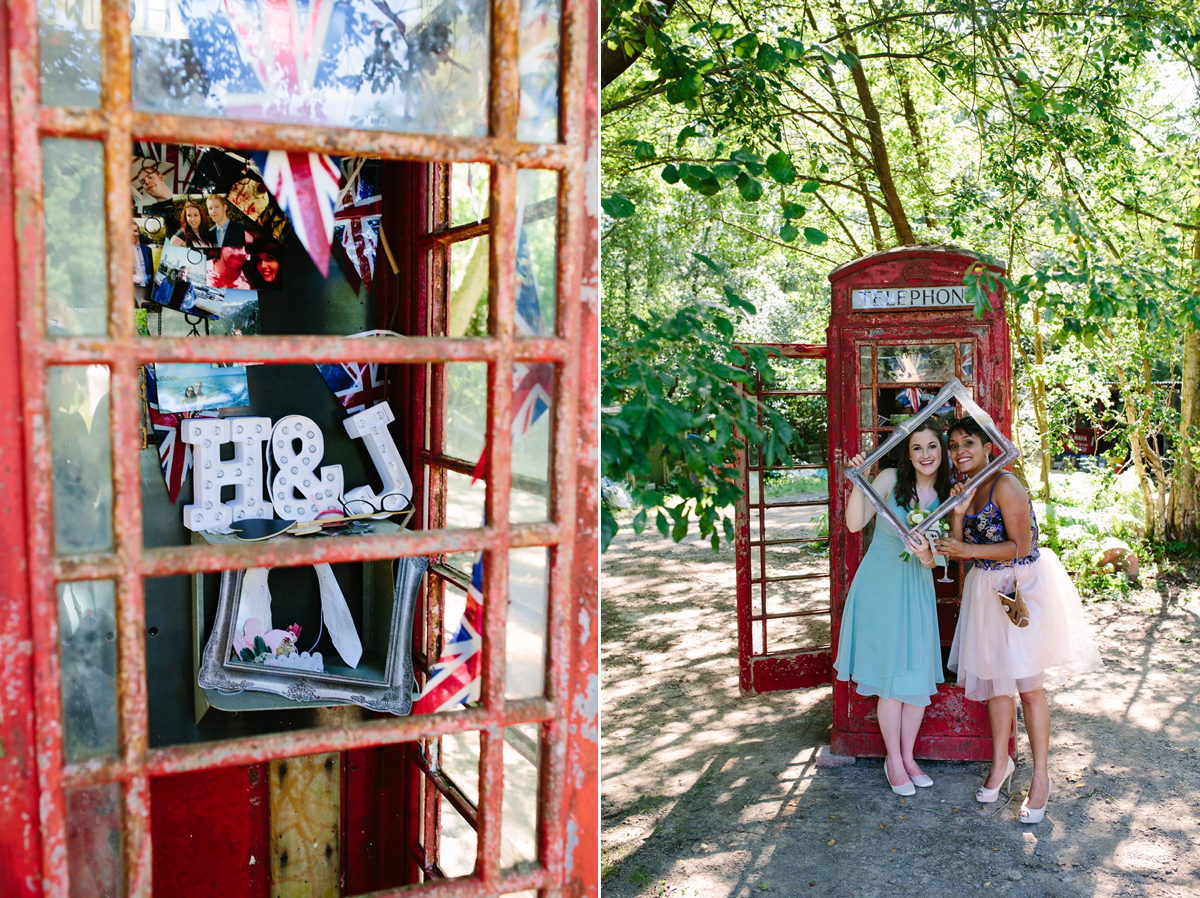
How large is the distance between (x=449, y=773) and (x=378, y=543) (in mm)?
1636

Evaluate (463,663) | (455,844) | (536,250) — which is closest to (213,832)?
(455,844)

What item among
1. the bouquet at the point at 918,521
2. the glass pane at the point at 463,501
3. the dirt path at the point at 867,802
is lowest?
the dirt path at the point at 867,802

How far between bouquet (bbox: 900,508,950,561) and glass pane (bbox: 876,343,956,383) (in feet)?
2.39

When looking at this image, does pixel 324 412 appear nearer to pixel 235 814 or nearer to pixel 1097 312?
pixel 235 814

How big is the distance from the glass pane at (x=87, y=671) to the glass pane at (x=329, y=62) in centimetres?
105

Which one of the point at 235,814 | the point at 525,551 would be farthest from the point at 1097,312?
the point at 235,814

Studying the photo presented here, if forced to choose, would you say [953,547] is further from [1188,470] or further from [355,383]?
[1188,470]

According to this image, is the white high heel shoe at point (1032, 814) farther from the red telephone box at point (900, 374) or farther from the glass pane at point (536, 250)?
the glass pane at point (536, 250)

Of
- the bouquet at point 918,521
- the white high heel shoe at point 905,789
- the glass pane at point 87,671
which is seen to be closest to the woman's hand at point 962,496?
the bouquet at point 918,521

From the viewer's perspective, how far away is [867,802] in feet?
15.8

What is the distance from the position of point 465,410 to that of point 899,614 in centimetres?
267

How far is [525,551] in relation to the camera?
2396 millimetres

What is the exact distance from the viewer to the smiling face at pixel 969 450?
→ 176 inches

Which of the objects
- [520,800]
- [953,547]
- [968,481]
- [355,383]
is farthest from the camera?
[953,547]
